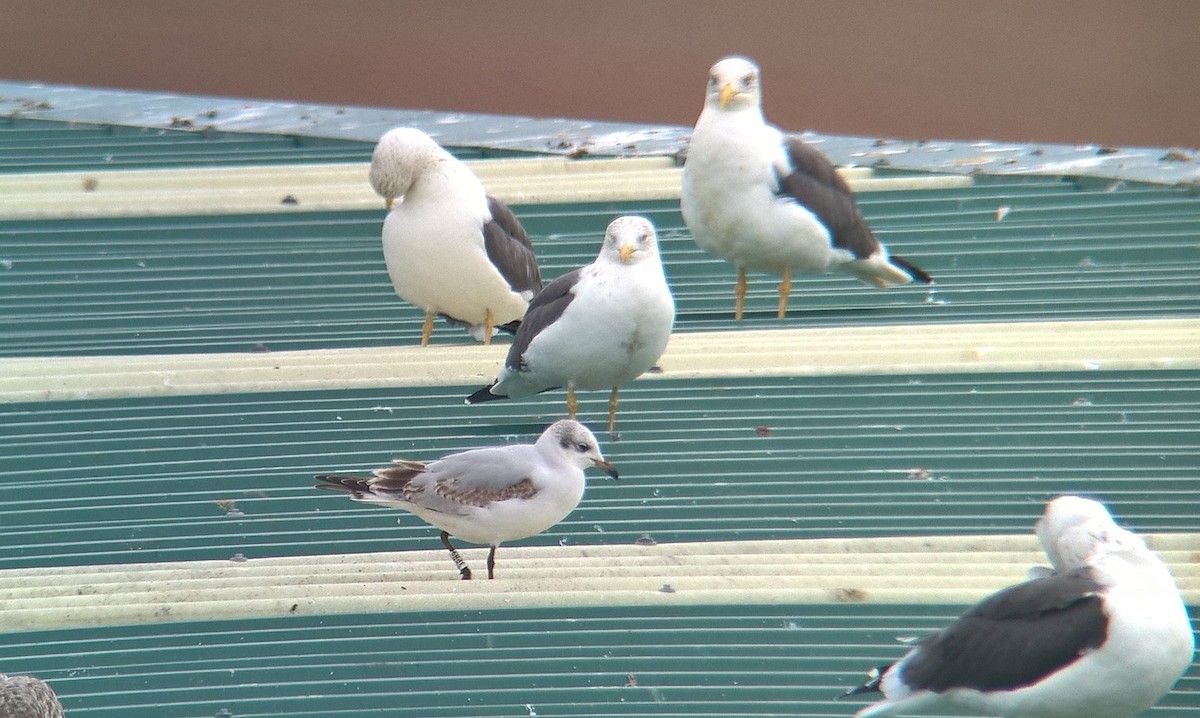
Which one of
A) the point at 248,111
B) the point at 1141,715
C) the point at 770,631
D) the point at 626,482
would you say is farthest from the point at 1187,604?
the point at 248,111

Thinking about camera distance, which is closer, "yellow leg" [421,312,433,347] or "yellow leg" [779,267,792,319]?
"yellow leg" [421,312,433,347]

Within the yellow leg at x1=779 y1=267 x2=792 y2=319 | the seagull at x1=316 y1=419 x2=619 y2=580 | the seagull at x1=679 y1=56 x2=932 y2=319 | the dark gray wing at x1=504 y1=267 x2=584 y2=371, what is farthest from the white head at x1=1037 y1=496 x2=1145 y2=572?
the yellow leg at x1=779 y1=267 x2=792 y2=319

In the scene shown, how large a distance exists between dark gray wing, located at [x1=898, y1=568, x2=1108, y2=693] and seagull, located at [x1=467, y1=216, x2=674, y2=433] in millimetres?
1527

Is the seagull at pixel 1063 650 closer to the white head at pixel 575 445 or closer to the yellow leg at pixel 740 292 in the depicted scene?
the white head at pixel 575 445

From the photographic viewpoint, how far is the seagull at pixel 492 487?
3.87 m

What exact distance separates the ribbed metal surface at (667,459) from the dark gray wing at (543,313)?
26cm

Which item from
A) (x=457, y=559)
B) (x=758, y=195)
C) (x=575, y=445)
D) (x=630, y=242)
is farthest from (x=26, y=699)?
(x=758, y=195)

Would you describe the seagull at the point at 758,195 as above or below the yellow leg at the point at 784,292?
above

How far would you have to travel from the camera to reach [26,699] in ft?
9.87

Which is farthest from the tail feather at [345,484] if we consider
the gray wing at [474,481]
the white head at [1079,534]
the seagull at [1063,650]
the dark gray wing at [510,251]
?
the white head at [1079,534]

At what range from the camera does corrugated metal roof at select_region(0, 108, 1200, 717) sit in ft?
11.8

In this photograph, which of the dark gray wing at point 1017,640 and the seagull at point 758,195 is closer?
the dark gray wing at point 1017,640

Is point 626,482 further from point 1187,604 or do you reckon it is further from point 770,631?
point 1187,604

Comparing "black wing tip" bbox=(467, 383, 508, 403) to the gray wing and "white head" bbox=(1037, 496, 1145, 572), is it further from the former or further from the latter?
"white head" bbox=(1037, 496, 1145, 572)
